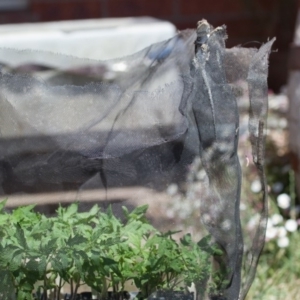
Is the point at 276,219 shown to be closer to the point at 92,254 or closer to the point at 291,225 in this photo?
the point at 291,225

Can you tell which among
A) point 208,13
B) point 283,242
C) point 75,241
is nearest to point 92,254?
point 75,241

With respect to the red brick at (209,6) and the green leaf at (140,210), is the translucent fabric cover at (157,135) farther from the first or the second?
the red brick at (209,6)

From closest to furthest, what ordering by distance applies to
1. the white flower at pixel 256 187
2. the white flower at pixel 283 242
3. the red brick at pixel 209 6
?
the white flower at pixel 283 242
the white flower at pixel 256 187
the red brick at pixel 209 6

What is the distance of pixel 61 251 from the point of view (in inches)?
59.8

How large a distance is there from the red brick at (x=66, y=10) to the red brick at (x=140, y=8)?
112 millimetres

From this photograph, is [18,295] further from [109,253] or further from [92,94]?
[92,94]

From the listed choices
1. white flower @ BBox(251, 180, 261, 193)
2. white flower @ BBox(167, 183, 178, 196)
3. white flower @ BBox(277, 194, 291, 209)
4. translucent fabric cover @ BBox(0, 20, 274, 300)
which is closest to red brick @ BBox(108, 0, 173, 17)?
white flower @ BBox(251, 180, 261, 193)

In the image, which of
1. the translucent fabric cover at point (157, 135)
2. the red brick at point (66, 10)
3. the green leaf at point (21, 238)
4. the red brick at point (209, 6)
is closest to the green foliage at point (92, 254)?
the green leaf at point (21, 238)

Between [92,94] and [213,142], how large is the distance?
1.16 feet

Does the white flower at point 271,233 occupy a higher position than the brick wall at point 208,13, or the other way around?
the brick wall at point 208,13

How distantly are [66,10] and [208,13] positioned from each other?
1029 millimetres

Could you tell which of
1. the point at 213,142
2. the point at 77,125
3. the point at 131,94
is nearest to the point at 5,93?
the point at 77,125

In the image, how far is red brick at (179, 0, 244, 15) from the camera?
475cm

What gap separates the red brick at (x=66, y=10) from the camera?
455 centimetres
